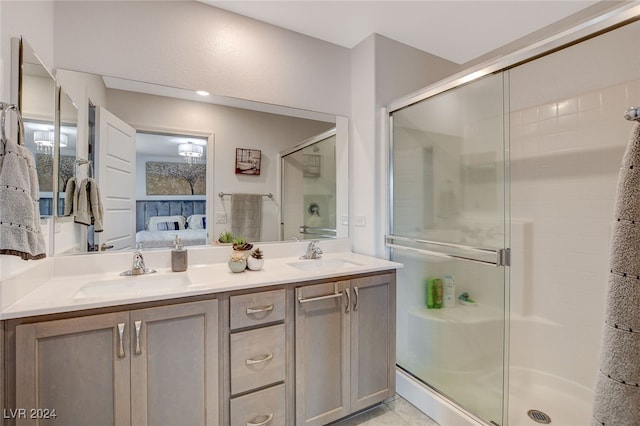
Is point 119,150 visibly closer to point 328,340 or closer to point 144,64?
point 144,64

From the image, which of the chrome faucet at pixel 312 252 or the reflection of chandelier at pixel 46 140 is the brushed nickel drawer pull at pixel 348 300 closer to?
the chrome faucet at pixel 312 252

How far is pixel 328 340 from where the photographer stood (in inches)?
62.3

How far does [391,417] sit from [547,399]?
1047mm

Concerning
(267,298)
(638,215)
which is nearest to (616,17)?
(638,215)

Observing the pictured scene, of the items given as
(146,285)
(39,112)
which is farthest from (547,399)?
(39,112)

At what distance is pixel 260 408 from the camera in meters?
1.41

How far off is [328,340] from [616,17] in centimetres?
179

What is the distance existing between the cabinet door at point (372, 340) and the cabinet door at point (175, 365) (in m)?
0.74

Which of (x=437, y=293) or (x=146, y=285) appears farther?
(x=437, y=293)

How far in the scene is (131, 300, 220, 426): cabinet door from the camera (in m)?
1.16

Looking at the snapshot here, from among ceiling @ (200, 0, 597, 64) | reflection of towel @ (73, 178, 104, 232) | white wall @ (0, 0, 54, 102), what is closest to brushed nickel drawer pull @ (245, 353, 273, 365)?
reflection of towel @ (73, 178, 104, 232)

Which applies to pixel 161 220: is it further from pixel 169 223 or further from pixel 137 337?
pixel 137 337

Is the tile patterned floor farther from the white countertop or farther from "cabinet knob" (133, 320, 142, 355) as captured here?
"cabinet knob" (133, 320, 142, 355)

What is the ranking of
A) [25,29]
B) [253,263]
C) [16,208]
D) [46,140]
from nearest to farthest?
[16,208] → [25,29] → [46,140] → [253,263]
